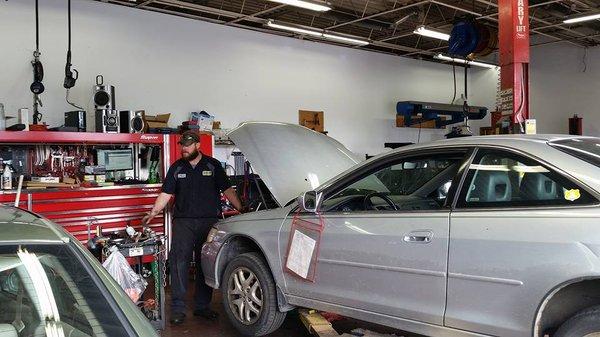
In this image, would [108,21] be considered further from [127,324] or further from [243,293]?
[127,324]

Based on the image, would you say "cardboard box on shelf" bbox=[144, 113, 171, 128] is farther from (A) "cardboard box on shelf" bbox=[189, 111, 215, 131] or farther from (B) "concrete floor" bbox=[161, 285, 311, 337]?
(B) "concrete floor" bbox=[161, 285, 311, 337]

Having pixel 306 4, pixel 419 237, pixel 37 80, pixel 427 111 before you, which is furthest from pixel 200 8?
pixel 419 237

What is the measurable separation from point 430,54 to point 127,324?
12.5 metres

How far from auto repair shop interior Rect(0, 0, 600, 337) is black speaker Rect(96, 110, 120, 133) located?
0.7 inches

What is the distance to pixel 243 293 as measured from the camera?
3.91 metres

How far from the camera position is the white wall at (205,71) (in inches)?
283

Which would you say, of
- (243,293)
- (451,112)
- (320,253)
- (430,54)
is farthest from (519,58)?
(430,54)

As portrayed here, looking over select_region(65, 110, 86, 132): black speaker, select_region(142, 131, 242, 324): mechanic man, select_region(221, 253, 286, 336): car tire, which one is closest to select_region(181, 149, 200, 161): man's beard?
select_region(142, 131, 242, 324): mechanic man

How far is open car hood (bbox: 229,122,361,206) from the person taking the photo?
161 inches

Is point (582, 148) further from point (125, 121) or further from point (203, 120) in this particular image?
point (203, 120)

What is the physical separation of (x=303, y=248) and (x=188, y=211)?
146 cm

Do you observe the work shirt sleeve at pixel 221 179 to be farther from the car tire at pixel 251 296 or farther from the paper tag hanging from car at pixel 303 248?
the paper tag hanging from car at pixel 303 248

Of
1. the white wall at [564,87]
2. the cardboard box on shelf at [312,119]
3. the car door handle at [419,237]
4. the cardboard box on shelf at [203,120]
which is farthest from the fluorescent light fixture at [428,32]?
the car door handle at [419,237]

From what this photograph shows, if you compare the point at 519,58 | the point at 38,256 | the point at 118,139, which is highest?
the point at 519,58
